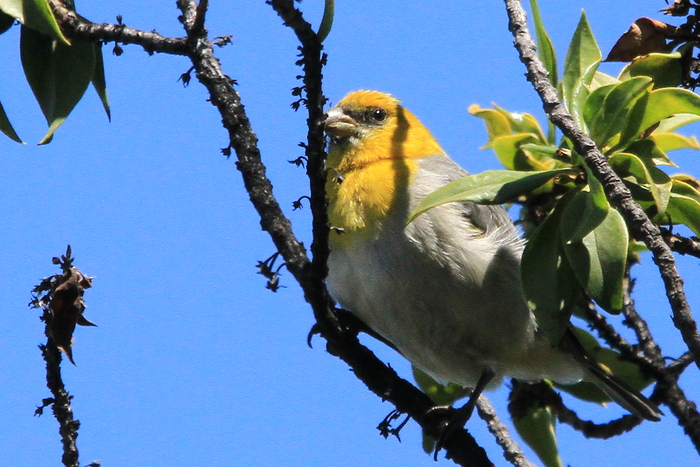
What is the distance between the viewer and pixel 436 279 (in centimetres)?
454

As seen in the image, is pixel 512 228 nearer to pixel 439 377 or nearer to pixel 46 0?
pixel 439 377

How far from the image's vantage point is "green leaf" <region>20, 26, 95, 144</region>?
3.32 meters

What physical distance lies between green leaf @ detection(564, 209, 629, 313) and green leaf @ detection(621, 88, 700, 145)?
2.07 ft

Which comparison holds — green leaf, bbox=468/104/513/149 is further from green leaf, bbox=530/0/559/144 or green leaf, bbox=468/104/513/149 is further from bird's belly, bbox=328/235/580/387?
green leaf, bbox=530/0/559/144

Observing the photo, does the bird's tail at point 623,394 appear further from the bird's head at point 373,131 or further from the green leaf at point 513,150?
the bird's head at point 373,131

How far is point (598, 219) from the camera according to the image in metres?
3.17

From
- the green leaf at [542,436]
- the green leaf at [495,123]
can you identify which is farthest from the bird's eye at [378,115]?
the green leaf at [542,436]

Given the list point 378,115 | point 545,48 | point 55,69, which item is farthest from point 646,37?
point 55,69

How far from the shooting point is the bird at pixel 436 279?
14.8ft

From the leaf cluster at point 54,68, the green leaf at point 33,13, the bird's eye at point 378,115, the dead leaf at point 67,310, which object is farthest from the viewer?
the bird's eye at point 378,115

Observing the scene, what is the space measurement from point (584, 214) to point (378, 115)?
255 centimetres

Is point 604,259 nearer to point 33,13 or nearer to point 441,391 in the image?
point 441,391

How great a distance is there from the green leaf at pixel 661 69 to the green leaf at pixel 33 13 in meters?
2.78

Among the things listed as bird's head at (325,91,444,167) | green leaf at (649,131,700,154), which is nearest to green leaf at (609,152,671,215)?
green leaf at (649,131,700,154)
